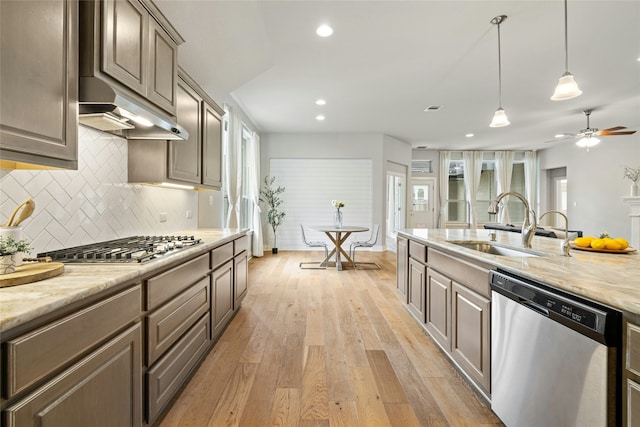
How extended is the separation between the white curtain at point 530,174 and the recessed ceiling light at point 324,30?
9.04 metres

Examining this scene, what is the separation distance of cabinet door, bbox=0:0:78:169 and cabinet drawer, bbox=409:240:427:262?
2.45 m

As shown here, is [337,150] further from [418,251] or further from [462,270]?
[462,270]

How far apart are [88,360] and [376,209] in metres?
6.91

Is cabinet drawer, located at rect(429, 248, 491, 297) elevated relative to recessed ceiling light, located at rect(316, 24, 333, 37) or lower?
lower

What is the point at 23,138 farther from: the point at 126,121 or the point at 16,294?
the point at 126,121

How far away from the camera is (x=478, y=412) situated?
174cm

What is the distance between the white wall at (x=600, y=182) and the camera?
6.92m

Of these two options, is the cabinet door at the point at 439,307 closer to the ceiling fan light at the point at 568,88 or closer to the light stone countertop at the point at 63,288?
the ceiling fan light at the point at 568,88

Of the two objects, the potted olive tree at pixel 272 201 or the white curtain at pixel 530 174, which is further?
the white curtain at pixel 530 174

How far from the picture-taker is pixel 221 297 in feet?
8.57

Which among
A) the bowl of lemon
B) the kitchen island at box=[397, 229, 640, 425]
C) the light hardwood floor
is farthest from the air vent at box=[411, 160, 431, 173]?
the bowl of lemon

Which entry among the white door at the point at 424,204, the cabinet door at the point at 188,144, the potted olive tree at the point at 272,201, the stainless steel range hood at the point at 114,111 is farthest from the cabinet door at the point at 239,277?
the white door at the point at 424,204

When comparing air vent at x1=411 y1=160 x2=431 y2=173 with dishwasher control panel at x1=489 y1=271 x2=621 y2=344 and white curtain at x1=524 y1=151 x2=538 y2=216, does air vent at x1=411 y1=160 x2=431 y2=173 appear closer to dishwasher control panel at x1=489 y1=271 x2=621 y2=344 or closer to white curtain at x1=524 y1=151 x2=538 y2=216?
white curtain at x1=524 y1=151 x2=538 y2=216

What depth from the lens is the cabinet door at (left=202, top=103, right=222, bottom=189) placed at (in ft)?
9.97
